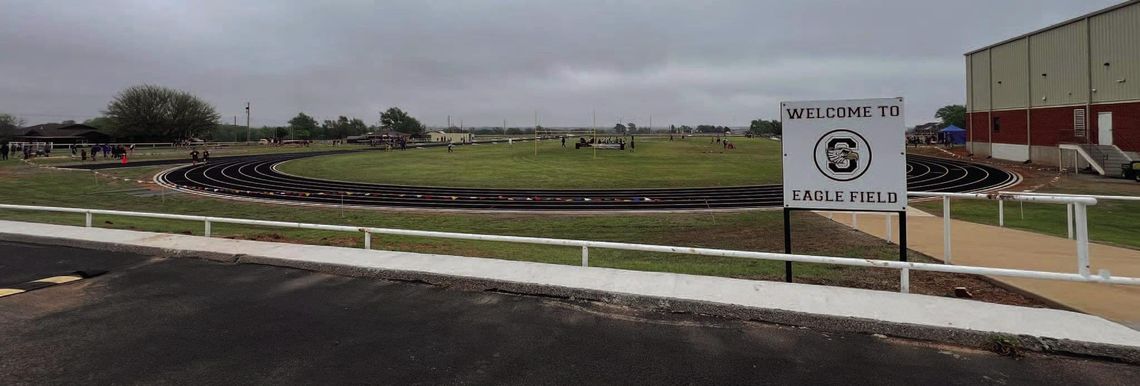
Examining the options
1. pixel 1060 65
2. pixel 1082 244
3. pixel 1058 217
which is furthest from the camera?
pixel 1060 65

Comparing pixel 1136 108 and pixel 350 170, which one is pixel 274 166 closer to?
pixel 350 170

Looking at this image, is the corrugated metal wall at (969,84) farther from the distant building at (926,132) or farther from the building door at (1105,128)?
the distant building at (926,132)

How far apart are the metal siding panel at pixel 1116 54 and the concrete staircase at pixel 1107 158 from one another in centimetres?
326

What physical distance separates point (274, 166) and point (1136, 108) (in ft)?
206

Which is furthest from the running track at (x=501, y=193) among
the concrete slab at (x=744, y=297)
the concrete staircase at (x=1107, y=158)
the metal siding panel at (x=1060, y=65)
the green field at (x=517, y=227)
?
the concrete slab at (x=744, y=297)

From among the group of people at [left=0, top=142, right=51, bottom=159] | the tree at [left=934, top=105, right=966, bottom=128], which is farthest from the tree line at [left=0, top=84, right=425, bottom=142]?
the tree at [left=934, top=105, right=966, bottom=128]

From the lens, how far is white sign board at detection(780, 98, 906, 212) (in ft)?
20.7

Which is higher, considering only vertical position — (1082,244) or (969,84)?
(969,84)

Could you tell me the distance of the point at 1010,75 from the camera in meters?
50.1

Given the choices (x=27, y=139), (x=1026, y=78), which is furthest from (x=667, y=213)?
(x=27, y=139)

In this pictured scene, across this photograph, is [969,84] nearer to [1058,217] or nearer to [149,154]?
[1058,217]

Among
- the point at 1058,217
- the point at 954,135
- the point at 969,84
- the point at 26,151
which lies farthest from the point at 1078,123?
the point at 26,151

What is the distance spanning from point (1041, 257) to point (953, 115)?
170m

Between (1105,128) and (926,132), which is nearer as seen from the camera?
(1105,128)
